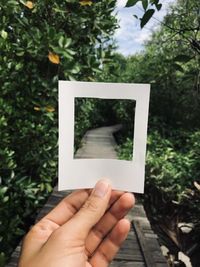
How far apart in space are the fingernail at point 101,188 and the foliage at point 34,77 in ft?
6.91

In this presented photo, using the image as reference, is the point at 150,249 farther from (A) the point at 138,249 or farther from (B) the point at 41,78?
(B) the point at 41,78

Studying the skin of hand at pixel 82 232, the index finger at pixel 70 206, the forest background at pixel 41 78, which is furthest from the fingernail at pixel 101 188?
the forest background at pixel 41 78

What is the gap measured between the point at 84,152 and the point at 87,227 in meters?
7.47

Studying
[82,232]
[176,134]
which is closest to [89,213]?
[82,232]

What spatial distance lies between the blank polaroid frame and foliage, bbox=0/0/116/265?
2150mm

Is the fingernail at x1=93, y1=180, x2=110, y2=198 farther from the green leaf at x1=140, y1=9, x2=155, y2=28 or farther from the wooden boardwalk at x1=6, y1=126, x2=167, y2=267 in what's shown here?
the wooden boardwalk at x1=6, y1=126, x2=167, y2=267

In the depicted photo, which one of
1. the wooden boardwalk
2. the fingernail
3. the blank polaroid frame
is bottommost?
the wooden boardwalk

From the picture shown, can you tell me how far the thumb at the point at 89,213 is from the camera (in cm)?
138

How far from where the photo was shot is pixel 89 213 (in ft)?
4.62

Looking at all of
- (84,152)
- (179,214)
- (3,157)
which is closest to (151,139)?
(84,152)

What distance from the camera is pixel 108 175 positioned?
1.32 meters

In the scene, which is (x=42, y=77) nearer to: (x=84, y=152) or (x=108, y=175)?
(x=108, y=175)

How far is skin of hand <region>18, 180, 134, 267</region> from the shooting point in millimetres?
1340

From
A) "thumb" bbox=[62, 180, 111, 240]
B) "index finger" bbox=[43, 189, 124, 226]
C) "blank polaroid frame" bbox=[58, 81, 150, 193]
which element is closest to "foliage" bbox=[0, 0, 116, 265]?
"index finger" bbox=[43, 189, 124, 226]
